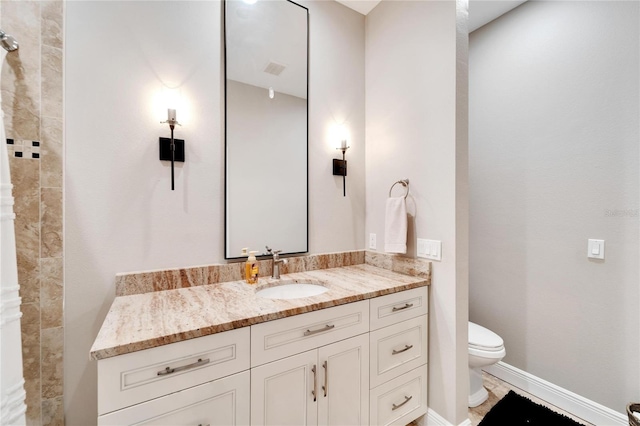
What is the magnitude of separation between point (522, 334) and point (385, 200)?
4.95 ft

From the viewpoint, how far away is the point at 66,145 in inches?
49.8

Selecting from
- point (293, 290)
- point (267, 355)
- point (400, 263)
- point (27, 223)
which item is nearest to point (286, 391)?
point (267, 355)

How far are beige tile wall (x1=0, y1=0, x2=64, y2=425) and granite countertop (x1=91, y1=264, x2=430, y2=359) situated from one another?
32 centimetres

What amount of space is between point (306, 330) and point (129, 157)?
126cm

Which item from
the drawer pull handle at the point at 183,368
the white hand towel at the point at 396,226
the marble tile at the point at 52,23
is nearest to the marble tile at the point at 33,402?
the drawer pull handle at the point at 183,368

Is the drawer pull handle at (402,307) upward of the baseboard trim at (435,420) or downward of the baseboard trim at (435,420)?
upward

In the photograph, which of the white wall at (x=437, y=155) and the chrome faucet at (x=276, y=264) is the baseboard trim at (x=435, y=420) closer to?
the white wall at (x=437, y=155)

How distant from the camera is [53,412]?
1226 mm

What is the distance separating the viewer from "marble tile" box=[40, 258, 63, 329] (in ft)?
4.00

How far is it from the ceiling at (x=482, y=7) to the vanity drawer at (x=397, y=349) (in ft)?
7.76

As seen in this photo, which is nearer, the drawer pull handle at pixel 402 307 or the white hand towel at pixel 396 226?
the drawer pull handle at pixel 402 307

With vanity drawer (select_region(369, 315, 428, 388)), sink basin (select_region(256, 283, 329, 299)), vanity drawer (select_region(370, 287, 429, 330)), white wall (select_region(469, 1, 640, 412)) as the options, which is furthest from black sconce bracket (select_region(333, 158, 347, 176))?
white wall (select_region(469, 1, 640, 412))

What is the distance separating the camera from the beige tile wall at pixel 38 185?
3.87ft

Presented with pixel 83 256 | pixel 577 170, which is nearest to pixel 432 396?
pixel 577 170
